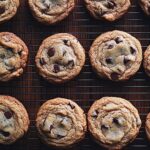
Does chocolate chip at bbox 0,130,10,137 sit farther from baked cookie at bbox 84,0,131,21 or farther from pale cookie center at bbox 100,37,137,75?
baked cookie at bbox 84,0,131,21

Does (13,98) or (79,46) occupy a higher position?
(79,46)

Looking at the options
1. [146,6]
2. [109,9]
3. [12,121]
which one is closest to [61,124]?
[12,121]

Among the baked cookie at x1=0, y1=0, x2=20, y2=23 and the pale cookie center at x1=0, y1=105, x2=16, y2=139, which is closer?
the pale cookie center at x1=0, y1=105, x2=16, y2=139

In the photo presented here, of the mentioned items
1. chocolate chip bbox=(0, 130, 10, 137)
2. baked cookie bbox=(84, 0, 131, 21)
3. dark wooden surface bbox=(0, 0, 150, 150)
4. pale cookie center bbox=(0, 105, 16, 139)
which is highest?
baked cookie bbox=(84, 0, 131, 21)

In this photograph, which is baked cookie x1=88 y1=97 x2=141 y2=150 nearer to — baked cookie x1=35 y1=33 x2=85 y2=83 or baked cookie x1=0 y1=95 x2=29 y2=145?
baked cookie x1=35 y1=33 x2=85 y2=83

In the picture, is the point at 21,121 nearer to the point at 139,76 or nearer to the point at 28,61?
the point at 28,61

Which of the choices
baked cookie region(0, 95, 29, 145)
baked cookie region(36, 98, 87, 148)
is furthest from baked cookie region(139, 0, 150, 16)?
baked cookie region(0, 95, 29, 145)

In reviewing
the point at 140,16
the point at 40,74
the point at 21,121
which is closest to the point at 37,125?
the point at 21,121

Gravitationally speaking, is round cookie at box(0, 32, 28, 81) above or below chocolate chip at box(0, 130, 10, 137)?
above

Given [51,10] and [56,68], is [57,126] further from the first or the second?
[51,10]
